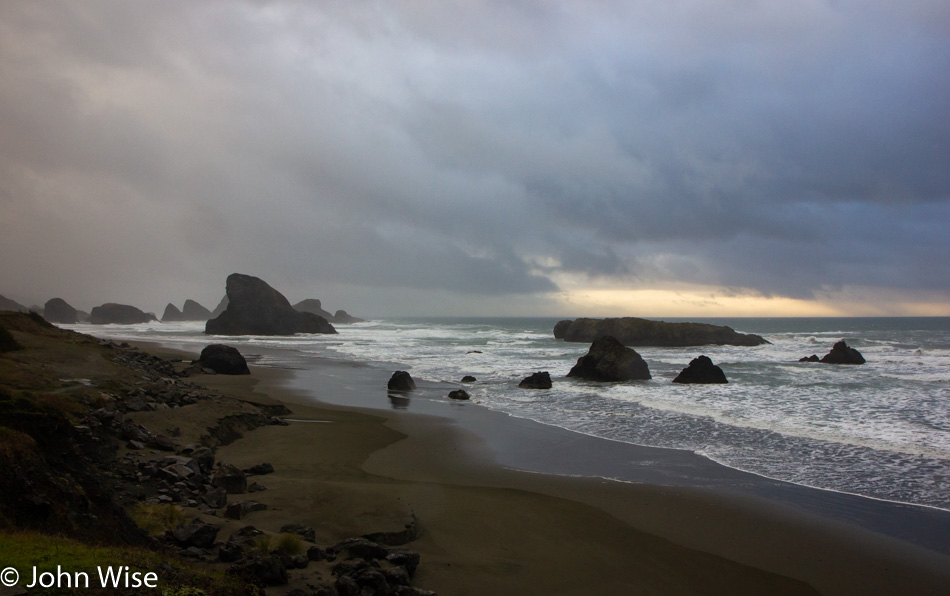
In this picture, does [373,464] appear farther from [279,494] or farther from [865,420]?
[865,420]

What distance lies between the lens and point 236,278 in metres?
76.3

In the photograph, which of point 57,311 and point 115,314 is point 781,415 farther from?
point 57,311

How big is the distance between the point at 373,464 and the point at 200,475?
11.5 ft

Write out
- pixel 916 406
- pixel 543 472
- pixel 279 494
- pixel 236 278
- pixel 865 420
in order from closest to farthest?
pixel 279 494
pixel 543 472
pixel 865 420
pixel 916 406
pixel 236 278

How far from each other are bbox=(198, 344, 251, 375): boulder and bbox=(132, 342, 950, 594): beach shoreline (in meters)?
13.6

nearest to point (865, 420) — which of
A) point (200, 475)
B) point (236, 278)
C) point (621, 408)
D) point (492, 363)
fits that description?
point (621, 408)

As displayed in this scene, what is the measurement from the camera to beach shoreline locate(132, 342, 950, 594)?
6129 mm

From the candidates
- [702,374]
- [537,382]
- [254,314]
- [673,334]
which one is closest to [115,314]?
[254,314]

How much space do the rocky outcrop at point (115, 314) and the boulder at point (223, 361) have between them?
345 ft

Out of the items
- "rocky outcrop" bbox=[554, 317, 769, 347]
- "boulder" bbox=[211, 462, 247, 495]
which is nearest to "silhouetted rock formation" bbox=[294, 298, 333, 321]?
"rocky outcrop" bbox=[554, 317, 769, 347]

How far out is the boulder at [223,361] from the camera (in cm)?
2339

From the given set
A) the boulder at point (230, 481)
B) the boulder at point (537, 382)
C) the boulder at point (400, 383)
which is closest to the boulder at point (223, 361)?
the boulder at point (400, 383)

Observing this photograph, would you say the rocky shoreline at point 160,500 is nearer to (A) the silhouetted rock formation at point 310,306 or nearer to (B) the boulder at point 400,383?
(B) the boulder at point 400,383

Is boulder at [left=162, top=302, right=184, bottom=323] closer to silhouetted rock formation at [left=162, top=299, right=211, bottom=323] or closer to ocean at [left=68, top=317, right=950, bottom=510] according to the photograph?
silhouetted rock formation at [left=162, top=299, right=211, bottom=323]
